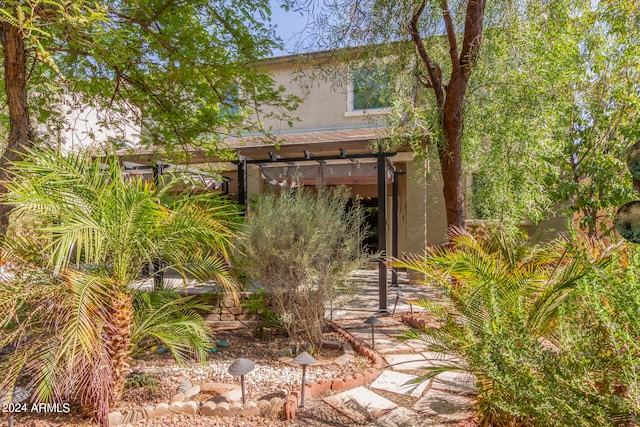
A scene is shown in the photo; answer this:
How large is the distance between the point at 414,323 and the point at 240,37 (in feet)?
18.4

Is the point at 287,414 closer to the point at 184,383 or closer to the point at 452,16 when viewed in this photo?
the point at 184,383

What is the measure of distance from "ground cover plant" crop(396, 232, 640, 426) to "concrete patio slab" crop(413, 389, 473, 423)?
0.31m

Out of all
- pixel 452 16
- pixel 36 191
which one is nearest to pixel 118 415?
pixel 36 191

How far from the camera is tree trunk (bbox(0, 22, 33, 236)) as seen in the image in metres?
5.09

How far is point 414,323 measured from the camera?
259 inches

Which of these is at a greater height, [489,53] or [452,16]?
[452,16]

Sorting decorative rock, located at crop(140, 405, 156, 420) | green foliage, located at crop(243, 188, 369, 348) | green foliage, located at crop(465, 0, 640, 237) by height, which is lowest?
decorative rock, located at crop(140, 405, 156, 420)

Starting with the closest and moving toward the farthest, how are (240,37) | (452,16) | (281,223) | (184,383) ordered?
(184,383) < (281,223) < (240,37) < (452,16)

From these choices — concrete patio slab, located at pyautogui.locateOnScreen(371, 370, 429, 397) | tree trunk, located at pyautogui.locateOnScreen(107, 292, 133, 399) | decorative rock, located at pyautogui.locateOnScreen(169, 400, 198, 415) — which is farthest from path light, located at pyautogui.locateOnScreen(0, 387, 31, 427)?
concrete patio slab, located at pyautogui.locateOnScreen(371, 370, 429, 397)

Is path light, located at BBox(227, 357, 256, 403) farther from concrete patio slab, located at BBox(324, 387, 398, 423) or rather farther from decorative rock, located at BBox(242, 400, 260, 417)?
concrete patio slab, located at BBox(324, 387, 398, 423)

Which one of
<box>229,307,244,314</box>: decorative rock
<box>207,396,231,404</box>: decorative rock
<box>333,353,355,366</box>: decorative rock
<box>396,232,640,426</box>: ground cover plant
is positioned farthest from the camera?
<box>229,307,244,314</box>: decorative rock

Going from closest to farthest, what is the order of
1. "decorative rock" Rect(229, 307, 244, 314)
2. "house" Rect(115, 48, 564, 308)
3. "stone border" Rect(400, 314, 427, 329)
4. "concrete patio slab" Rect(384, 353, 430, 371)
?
"concrete patio slab" Rect(384, 353, 430, 371) → "stone border" Rect(400, 314, 427, 329) → "decorative rock" Rect(229, 307, 244, 314) → "house" Rect(115, 48, 564, 308)

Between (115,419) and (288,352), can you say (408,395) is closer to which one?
(288,352)

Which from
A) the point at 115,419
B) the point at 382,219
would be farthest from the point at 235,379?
the point at 382,219
